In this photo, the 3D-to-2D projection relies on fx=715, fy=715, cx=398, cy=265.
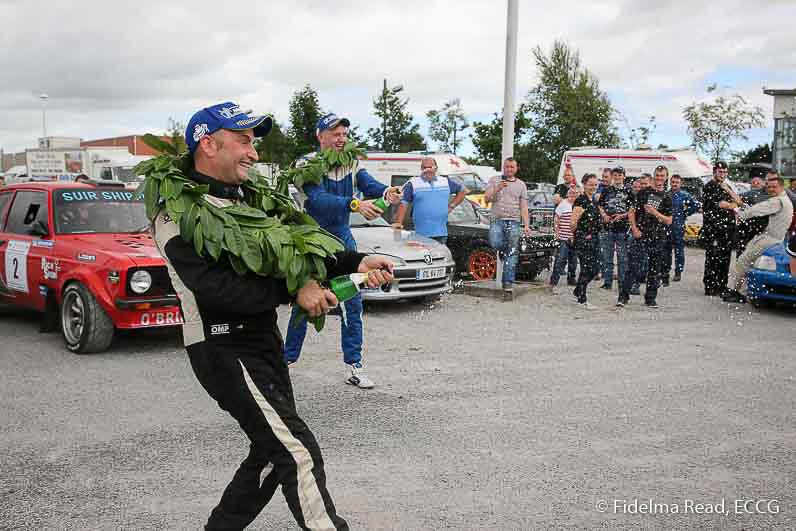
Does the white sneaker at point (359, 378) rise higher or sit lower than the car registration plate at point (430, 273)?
lower

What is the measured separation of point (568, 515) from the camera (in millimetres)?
3619

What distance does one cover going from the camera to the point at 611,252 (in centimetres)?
1231

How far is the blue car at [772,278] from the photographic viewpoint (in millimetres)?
9883

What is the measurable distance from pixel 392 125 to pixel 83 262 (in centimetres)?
2849

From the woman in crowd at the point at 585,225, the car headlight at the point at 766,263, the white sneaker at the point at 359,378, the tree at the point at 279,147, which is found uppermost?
the tree at the point at 279,147

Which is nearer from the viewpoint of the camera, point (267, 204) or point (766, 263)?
point (267, 204)

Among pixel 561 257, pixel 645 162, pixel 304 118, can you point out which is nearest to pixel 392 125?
pixel 304 118

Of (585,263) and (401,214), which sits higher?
(401,214)

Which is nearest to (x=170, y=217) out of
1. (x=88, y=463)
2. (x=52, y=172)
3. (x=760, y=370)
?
(x=88, y=463)

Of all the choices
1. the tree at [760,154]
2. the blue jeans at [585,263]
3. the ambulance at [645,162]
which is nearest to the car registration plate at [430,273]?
the blue jeans at [585,263]

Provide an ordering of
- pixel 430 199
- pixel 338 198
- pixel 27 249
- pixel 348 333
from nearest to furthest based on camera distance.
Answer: pixel 338 198 → pixel 348 333 → pixel 27 249 → pixel 430 199

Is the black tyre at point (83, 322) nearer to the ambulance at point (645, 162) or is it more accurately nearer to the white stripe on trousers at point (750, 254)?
the white stripe on trousers at point (750, 254)

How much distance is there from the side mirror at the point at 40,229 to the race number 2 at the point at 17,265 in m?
0.20

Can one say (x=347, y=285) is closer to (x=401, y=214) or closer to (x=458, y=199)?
(x=401, y=214)
